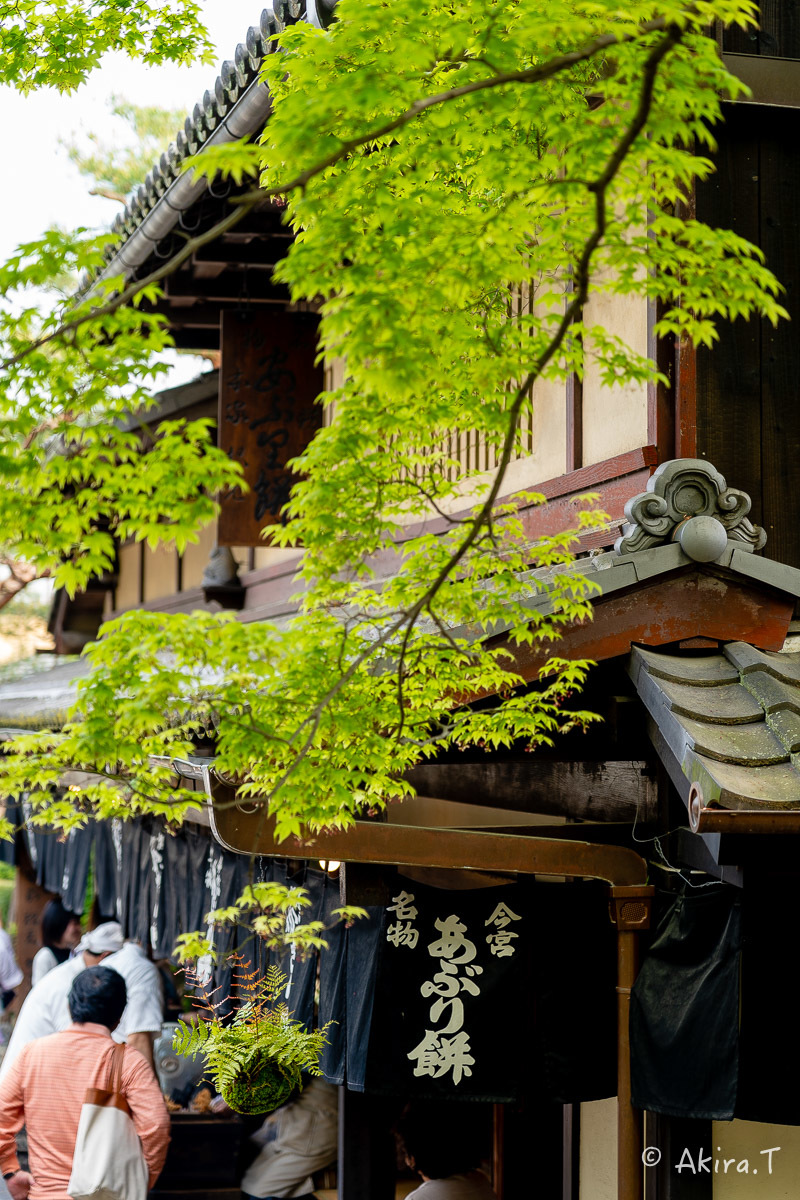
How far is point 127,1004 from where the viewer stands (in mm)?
10086

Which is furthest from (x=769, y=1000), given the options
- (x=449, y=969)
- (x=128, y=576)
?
(x=128, y=576)

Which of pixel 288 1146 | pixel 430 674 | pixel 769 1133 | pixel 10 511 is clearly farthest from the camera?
pixel 288 1146

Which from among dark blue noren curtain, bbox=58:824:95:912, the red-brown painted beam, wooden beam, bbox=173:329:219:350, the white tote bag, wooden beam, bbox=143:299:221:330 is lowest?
the white tote bag

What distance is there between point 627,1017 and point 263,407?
5740mm

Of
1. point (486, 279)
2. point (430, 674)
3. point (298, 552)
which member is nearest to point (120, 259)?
point (298, 552)

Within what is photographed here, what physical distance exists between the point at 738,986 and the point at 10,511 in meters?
3.61

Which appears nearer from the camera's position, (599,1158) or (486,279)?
(486,279)

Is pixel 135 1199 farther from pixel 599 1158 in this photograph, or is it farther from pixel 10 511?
pixel 10 511

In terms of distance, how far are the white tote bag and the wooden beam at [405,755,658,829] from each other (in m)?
2.77

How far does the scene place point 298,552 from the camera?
1102 centimetres

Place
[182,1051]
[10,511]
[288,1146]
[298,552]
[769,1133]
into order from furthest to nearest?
[298,552] → [288,1146] → [182,1051] → [769,1133] → [10,511]

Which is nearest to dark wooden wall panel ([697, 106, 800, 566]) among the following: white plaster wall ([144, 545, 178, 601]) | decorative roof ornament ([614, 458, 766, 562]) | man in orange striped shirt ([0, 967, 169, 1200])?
decorative roof ornament ([614, 458, 766, 562])

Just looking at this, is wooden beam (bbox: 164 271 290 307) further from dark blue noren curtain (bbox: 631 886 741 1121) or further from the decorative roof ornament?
dark blue noren curtain (bbox: 631 886 741 1121)

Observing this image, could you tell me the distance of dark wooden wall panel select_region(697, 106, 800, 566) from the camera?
5.77 metres
